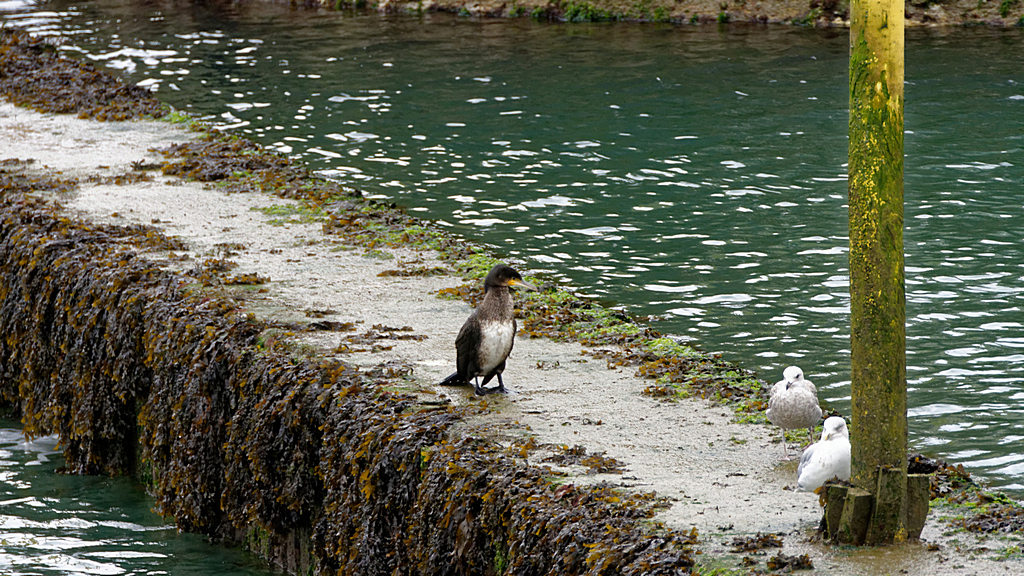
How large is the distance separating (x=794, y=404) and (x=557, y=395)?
206 cm

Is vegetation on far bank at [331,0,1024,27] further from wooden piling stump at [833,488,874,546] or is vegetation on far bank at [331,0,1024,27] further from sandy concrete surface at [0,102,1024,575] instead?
wooden piling stump at [833,488,874,546]

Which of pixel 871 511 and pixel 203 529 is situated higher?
pixel 871 511

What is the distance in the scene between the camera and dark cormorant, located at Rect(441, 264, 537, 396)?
880 centimetres

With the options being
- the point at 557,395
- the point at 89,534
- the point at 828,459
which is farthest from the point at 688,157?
the point at 828,459

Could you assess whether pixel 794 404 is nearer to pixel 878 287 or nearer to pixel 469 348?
pixel 878 287

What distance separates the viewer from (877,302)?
6430mm

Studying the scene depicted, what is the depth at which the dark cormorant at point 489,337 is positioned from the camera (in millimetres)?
8805

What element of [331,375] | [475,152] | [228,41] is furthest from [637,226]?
[228,41]

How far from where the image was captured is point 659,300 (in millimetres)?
13102

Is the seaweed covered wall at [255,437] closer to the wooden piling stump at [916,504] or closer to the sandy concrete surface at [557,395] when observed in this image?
the sandy concrete surface at [557,395]

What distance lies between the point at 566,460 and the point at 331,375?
7.53 ft

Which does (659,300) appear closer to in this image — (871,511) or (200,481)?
(200,481)

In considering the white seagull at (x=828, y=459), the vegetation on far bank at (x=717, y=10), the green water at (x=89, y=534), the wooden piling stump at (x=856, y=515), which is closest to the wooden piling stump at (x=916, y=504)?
the wooden piling stump at (x=856, y=515)

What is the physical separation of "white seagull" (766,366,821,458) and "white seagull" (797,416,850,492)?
0.60 metres
